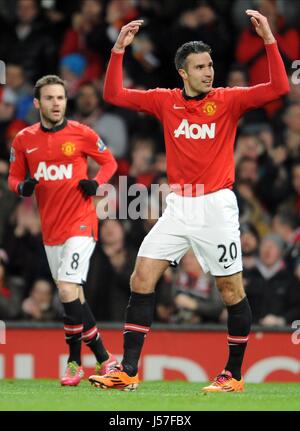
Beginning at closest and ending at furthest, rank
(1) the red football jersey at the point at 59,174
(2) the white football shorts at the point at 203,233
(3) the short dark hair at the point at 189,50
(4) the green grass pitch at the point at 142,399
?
(4) the green grass pitch at the point at 142,399
(2) the white football shorts at the point at 203,233
(3) the short dark hair at the point at 189,50
(1) the red football jersey at the point at 59,174

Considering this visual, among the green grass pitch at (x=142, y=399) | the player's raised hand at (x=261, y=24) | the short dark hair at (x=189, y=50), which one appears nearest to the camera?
the green grass pitch at (x=142, y=399)

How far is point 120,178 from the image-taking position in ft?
42.3

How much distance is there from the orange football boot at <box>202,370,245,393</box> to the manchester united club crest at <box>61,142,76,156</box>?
7.10 ft

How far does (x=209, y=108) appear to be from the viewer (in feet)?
27.2

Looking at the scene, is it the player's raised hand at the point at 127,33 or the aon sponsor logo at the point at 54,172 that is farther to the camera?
the aon sponsor logo at the point at 54,172

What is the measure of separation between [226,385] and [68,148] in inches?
Result: 90.3

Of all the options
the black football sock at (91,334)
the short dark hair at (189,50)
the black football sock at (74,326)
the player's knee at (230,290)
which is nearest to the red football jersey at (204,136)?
the short dark hair at (189,50)

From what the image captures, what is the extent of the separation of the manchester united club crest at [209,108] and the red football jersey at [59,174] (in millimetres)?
1431

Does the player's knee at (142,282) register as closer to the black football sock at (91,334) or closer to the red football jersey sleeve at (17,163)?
the black football sock at (91,334)

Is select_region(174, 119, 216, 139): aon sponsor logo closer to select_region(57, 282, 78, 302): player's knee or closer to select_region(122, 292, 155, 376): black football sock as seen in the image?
select_region(122, 292, 155, 376): black football sock

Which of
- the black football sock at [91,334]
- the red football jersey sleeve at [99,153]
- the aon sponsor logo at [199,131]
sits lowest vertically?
the black football sock at [91,334]

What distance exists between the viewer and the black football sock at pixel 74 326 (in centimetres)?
922

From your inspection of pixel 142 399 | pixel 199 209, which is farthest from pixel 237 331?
pixel 142 399

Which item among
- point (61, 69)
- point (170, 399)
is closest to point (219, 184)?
point (170, 399)
